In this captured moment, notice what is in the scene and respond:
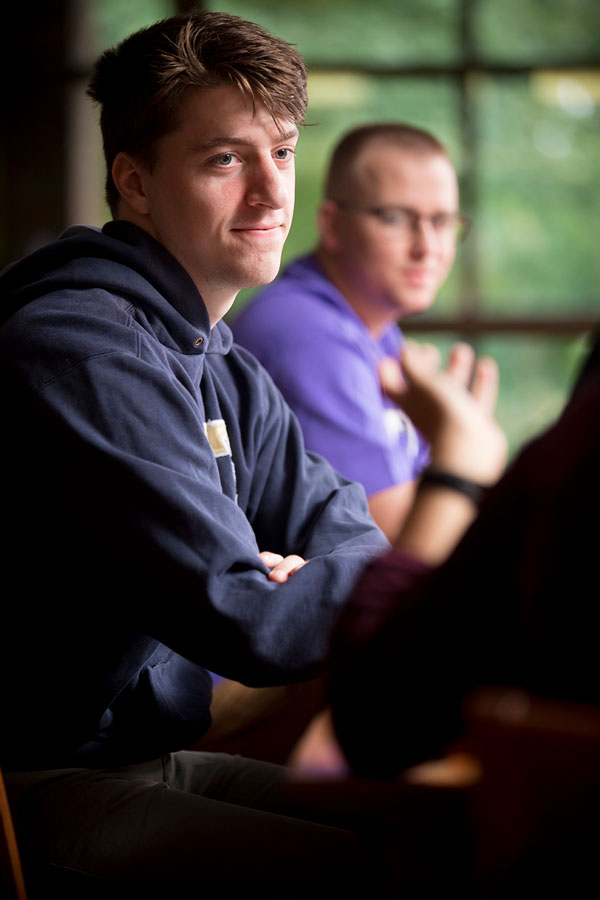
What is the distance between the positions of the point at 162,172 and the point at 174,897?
87 centimetres

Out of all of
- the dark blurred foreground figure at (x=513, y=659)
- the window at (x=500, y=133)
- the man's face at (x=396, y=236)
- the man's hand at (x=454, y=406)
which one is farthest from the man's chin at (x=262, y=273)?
the window at (x=500, y=133)

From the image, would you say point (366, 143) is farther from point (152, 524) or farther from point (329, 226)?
point (152, 524)

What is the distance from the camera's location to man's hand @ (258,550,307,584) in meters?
1.22

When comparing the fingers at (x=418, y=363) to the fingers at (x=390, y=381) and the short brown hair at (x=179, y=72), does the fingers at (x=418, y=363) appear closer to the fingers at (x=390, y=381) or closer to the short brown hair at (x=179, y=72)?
the fingers at (x=390, y=381)

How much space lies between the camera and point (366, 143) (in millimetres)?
2654

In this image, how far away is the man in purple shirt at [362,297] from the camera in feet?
7.09

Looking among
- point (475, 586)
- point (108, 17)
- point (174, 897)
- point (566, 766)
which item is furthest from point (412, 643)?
point (108, 17)

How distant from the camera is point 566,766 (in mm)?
589

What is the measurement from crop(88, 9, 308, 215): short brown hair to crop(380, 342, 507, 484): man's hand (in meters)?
0.44

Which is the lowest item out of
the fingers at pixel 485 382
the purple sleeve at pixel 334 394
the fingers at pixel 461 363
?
the purple sleeve at pixel 334 394

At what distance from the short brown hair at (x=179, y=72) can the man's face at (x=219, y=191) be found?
0.7 inches

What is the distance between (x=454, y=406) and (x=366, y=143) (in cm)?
175

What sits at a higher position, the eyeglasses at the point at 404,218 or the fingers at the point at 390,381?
the fingers at the point at 390,381

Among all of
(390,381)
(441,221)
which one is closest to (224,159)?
(390,381)
